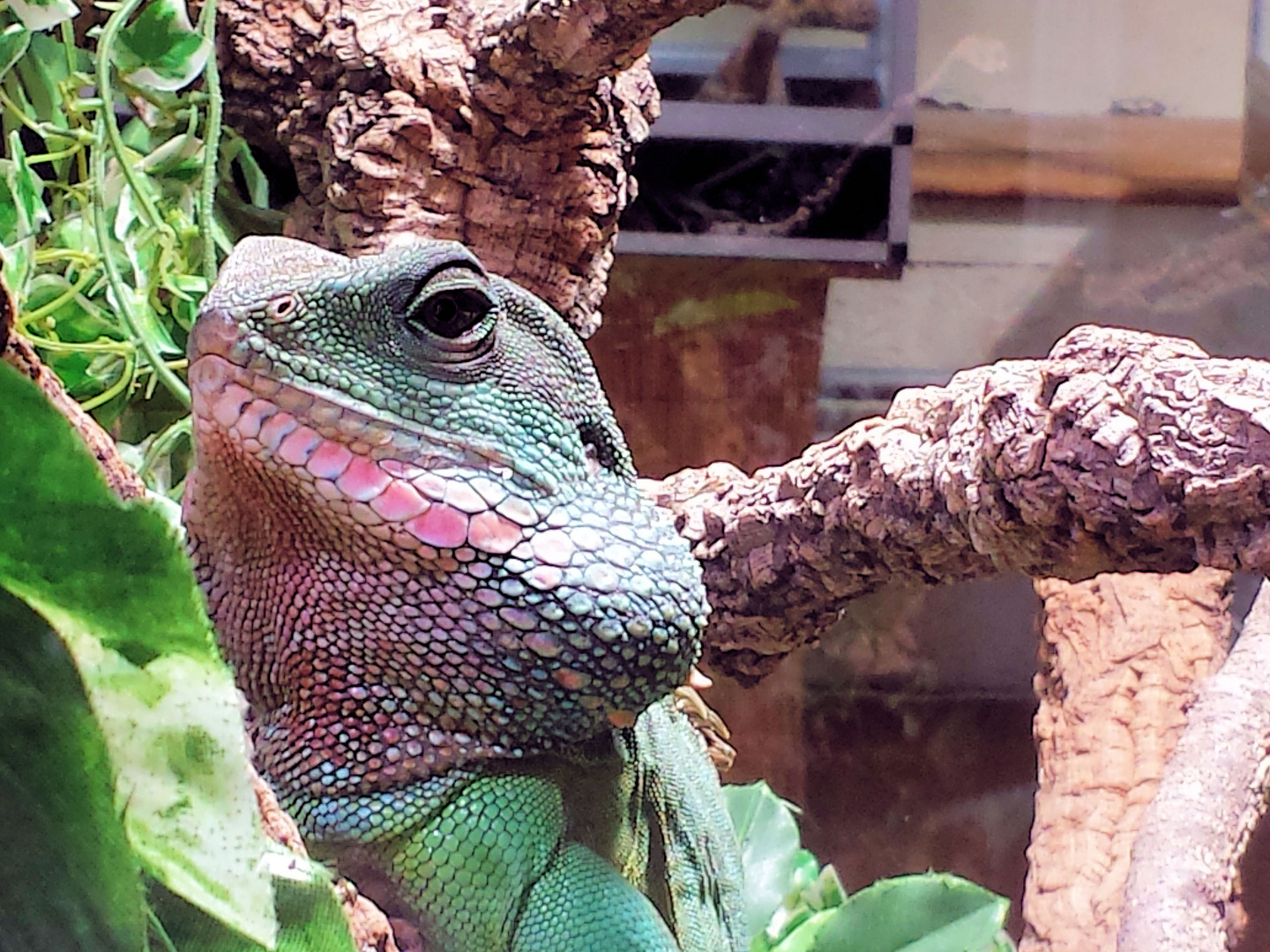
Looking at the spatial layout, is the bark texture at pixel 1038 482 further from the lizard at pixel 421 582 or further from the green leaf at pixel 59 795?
the green leaf at pixel 59 795

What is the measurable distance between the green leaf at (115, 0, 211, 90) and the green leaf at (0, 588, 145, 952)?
926 mm

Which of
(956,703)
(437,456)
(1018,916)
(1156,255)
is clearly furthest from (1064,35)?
(437,456)

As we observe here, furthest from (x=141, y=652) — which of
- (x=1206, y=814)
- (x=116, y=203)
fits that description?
(x=1206, y=814)

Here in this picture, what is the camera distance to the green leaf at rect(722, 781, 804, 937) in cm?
116

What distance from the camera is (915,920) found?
1.02 m

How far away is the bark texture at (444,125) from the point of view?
3.56 feet

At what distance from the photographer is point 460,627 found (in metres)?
0.64

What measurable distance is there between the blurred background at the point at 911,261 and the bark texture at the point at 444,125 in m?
0.25

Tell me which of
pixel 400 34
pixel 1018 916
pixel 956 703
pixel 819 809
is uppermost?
pixel 400 34

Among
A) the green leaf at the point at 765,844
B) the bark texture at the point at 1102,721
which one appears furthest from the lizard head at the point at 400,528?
the bark texture at the point at 1102,721

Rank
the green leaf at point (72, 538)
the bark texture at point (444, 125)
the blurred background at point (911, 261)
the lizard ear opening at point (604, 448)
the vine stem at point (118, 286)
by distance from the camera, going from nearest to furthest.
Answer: the green leaf at point (72, 538) → the lizard ear opening at point (604, 448) → the vine stem at point (118, 286) → the bark texture at point (444, 125) → the blurred background at point (911, 261)

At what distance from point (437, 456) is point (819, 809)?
3.84ft

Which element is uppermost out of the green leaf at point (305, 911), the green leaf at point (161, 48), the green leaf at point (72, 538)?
the green leaf at point (72, 538)

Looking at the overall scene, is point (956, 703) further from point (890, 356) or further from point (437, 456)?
point (437, 456)
